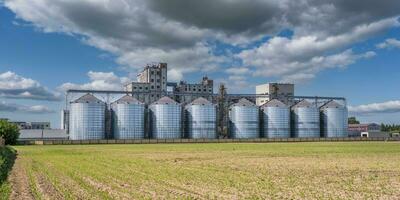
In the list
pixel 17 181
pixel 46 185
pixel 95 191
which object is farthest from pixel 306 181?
pixel 17 181

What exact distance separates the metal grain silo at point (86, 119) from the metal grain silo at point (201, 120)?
29426 millimetres

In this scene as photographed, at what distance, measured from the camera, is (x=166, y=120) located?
151750 mm

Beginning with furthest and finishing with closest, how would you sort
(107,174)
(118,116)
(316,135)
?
(316,135), (118,116), (107,174)

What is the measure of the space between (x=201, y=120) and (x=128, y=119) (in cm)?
2453

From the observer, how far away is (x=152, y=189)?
2416 centimetres

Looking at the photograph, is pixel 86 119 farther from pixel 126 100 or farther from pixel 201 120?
pixel 201 120

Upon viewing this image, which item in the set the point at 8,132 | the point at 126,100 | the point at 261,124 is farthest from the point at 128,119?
the point at 261,124

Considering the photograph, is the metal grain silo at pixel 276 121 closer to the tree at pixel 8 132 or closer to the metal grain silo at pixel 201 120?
the metal grain silo at pixel 201 120

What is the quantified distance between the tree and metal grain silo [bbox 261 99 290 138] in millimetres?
86131

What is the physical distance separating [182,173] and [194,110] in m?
124

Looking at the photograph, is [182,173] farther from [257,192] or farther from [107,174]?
[257,192]

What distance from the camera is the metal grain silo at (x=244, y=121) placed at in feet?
534

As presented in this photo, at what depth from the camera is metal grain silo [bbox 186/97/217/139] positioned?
512 ft

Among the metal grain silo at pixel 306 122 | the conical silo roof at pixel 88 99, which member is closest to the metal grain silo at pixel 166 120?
the conical silo roof at pixel 88 99
